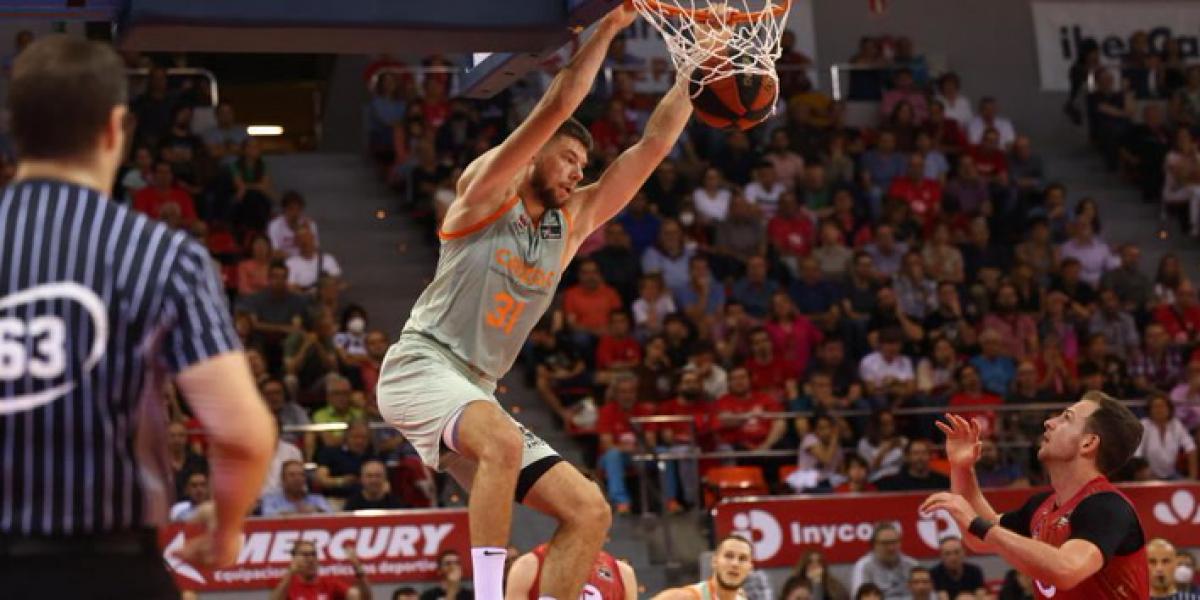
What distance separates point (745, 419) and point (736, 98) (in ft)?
26.0

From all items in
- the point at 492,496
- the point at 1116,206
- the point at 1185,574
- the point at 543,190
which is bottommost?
the point at 1185,574

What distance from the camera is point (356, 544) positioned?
1262cm

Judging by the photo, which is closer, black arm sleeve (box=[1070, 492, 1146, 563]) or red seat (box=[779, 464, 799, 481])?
black arm sleeve (box=[1070, 492, 1146, 563])

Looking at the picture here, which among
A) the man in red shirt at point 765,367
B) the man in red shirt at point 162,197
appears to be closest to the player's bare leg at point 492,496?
the man in red shirt at point 765,367

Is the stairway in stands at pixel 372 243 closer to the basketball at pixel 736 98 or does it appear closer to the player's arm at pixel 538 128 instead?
the basketball at pixel 736 98

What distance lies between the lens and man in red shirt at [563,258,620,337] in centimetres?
1595

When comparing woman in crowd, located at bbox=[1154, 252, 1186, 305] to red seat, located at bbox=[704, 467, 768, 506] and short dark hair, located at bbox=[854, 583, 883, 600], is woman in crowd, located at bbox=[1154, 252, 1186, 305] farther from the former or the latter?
short dark hair, located at bbox=[854, 583, 883, 600]

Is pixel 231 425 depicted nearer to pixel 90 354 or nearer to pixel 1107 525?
pixel 90 354

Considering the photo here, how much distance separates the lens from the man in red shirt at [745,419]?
47.9 ft

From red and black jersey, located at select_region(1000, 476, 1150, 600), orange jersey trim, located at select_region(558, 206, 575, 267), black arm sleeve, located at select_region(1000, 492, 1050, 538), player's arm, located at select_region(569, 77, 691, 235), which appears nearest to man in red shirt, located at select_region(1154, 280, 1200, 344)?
black arm sleeve, located at select_region(1000, 492, 1050, 538)

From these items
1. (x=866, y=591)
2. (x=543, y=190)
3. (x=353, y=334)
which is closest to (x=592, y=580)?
(x=543, y=190)

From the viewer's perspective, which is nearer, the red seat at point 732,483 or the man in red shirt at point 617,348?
the red seat at point 732,483

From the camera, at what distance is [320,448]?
13531mm

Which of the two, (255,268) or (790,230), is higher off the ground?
(255,268)
